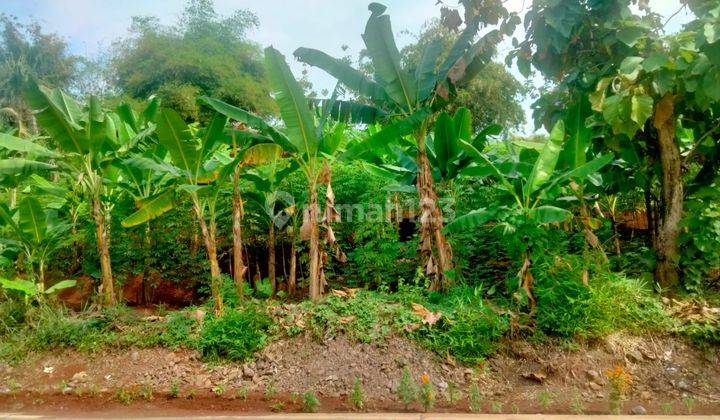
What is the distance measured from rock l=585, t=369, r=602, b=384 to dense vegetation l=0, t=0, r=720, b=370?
1.31 feet

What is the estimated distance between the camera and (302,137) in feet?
20.4

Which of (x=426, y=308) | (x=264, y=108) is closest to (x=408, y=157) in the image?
(x=426, y=308)

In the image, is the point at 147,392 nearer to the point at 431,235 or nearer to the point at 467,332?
the point at 467,332

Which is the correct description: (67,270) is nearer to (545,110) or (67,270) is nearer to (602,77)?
(545,110)

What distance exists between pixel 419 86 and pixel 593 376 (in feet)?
12.3

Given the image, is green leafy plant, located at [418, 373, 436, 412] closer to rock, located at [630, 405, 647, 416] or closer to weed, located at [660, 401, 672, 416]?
rock, located at [630, 405, 647, 416]

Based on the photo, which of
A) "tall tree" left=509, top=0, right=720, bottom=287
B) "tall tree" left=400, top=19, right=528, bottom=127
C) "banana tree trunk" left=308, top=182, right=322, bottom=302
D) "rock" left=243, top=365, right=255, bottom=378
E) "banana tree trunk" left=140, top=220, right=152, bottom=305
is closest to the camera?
"tall tree" left=509, top=0, right=720, bottom=287

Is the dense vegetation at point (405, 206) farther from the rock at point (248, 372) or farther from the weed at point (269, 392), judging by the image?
the weed at point (269, 392)

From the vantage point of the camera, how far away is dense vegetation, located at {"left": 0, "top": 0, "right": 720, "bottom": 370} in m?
5.64

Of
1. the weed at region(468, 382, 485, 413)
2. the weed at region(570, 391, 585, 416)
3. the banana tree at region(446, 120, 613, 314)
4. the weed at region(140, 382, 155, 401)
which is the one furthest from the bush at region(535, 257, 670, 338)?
the weed at region(140, 382, 155, 401)

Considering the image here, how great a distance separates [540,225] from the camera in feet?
19.5

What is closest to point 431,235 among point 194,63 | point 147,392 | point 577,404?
point 577,404

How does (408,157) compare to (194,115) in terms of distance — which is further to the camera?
(194,115)

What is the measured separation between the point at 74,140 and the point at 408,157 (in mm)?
4231
